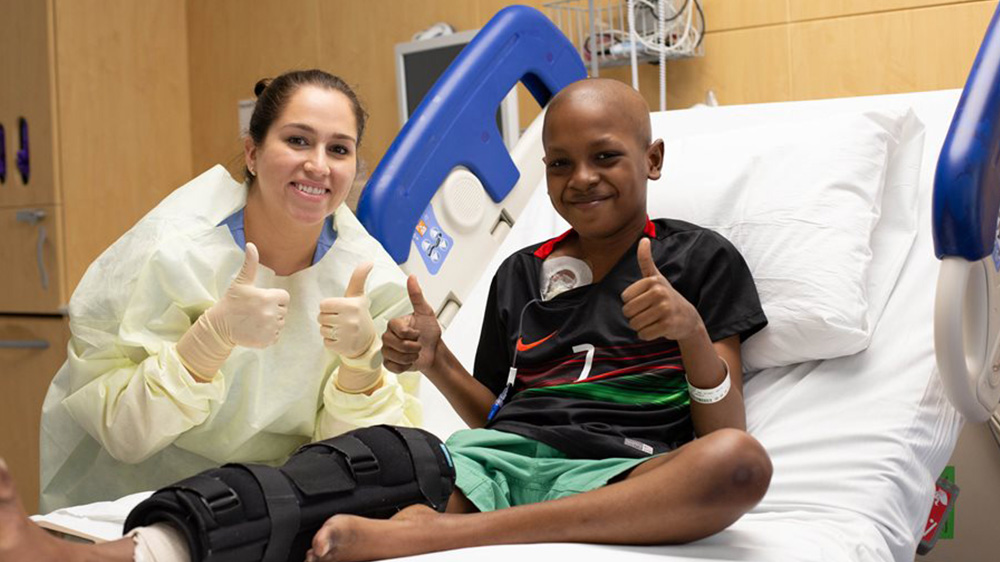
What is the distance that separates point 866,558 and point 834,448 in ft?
0.84

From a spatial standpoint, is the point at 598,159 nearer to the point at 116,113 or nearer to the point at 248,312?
the point at 248,312

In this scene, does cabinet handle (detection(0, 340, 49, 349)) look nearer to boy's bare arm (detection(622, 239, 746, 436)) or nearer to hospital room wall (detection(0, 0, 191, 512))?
hospital room wall (detection(0, 0, 191, 512))

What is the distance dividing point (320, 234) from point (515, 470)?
0.67 metres

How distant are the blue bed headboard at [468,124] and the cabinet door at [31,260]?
2.27m

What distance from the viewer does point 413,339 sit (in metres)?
1.67

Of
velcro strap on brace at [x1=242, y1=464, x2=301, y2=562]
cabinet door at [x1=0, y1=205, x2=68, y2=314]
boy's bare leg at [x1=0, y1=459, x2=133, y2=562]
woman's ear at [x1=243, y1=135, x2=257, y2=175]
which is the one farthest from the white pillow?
cabinet door at [x1=0, y1=205, x2=68, y2=314]

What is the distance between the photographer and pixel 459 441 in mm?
1586

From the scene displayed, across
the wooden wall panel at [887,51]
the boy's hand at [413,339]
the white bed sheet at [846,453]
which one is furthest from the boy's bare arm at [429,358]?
the wooden wall panel at [887,51]

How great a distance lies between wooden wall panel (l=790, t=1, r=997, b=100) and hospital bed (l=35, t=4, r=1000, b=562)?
109cm

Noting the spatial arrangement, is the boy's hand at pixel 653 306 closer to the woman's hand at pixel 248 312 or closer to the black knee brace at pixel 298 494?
the black knee brace at pixel 298 494

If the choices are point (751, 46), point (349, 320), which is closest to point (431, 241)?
point (349, 320)

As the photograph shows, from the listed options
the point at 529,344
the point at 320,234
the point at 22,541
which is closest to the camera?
the point at 22,541

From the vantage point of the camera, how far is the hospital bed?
149 centimetres

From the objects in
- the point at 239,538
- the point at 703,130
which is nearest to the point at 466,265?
the point at 703,130
